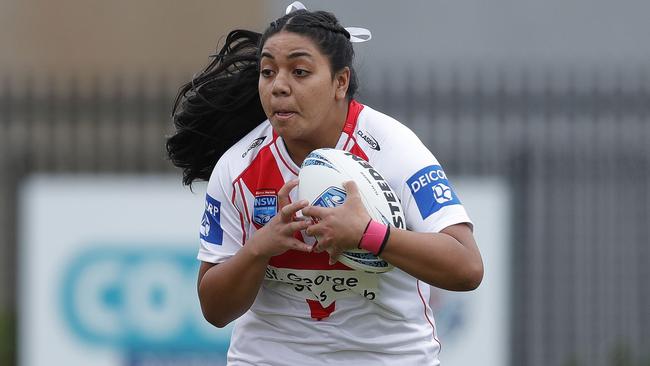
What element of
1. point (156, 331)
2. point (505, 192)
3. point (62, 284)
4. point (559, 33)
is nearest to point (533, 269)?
point (505, 192)

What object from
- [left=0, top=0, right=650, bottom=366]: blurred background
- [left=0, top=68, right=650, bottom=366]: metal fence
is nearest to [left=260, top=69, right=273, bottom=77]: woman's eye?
[left=0, top=0, right=650, bottom=366]: blurred background

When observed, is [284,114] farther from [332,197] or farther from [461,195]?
[461,195]

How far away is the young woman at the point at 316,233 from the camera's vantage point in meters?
4.32

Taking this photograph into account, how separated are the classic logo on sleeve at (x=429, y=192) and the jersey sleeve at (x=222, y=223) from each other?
2.08 feet

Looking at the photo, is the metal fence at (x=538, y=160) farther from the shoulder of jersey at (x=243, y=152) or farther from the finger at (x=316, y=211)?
the finger at (x=316, y=211)

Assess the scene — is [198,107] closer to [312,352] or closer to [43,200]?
[312,352]

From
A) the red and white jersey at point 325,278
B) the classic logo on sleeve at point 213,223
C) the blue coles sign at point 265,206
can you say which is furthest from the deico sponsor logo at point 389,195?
the classic logo on sleeve at point 213,223

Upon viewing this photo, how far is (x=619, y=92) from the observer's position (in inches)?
408

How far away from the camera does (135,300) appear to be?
32.6ft

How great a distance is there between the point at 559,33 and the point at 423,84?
4.29 meters

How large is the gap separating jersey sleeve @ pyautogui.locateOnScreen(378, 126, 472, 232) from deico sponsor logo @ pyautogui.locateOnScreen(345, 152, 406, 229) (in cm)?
9

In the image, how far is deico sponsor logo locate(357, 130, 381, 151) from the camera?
15.1ft

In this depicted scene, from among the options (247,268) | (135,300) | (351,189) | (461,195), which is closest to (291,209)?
(351,189)

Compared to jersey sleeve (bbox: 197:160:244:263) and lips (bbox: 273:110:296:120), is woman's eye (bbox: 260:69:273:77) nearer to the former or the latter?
lips (bbox: 273:110:296:120)
